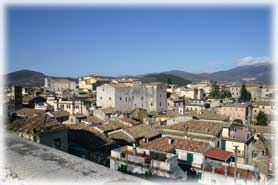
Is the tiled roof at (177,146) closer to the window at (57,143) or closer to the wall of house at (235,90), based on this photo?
the window at (57,143)

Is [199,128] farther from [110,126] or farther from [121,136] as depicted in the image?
[110,126]

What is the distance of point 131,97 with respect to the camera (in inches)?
1065

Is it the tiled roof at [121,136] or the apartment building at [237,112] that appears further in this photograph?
the apartment building at [237,112]

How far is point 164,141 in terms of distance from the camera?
10.5 metres

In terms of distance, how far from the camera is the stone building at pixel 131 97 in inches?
1012

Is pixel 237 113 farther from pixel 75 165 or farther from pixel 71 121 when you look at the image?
pixel 75 165

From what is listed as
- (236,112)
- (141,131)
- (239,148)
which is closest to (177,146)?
(239,148)

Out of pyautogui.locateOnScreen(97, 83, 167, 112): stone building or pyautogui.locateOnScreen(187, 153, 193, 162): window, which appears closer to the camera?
pyautogui.locateOnScreen(187, 153, 193, 162): window

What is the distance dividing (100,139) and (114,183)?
32.5 ft

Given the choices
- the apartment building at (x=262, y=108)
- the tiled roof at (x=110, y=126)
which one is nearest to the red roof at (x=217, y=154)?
the tiled roof at (x=110, y=126)

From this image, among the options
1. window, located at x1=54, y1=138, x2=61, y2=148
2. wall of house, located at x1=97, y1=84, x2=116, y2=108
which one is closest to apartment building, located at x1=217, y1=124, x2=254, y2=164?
window, located at x1=54, y1=138, x2=61, y2=148

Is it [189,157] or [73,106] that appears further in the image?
[73,106]

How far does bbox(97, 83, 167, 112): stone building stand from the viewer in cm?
2570

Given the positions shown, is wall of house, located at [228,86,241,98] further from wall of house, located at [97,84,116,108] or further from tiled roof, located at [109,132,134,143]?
tiled roof, located at [109,132,134,143]
